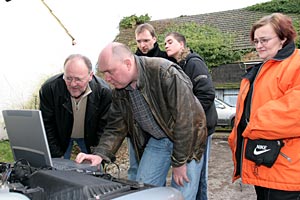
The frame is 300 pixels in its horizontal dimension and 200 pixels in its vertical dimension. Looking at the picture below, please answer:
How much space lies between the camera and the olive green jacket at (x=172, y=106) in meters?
2.58

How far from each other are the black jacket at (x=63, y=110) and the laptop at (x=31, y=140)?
3.88 ft

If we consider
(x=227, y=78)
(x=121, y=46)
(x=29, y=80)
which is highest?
(x=121, y=46)

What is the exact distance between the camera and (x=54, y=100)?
3.46m

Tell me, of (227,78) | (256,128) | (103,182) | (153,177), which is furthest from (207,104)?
(227,78)

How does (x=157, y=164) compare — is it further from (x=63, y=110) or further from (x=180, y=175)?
(x=63, y=110)

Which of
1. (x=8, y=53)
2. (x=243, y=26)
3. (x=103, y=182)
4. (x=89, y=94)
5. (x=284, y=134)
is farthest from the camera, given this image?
(x=243, y=26)

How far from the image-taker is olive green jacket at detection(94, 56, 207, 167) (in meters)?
2.58

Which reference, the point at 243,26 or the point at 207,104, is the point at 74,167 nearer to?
the point at 207,104

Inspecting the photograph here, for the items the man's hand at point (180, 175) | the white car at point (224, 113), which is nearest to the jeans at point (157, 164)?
the man's hand at point (180, 175)

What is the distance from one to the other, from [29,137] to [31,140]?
0.8 inches

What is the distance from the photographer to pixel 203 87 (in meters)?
3.75

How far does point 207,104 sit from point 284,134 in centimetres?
146

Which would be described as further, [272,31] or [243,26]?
[243,26]

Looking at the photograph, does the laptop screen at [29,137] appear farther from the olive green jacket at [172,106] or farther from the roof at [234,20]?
the roof at [234,20]
